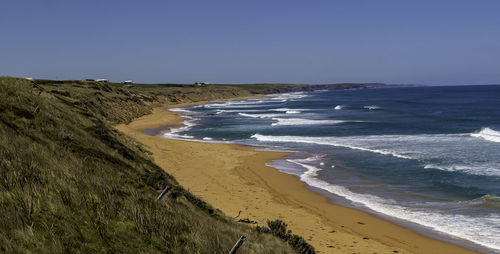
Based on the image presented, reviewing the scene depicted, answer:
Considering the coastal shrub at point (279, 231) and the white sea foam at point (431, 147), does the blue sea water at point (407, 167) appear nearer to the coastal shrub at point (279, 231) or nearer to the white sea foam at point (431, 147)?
the white sea foam at point (431, 147)

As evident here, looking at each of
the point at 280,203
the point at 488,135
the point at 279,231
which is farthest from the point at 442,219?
the point at 488,135

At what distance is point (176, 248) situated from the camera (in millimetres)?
5949

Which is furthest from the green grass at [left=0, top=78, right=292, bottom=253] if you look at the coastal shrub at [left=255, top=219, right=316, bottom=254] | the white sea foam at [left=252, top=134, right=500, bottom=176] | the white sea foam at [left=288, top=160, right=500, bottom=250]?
the white sea foam at [left=252, top=134, right=500, bottom=176]

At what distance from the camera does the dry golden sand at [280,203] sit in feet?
43.2

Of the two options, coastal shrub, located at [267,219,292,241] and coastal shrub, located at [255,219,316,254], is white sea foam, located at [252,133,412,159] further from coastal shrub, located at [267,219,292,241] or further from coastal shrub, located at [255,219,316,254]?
Result: coastal shrub, located at [255,219,316,254]

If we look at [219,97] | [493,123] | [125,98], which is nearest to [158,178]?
[493,123]

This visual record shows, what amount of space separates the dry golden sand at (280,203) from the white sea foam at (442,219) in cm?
108

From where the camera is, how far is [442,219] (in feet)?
50.5

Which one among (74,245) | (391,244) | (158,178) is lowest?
(391,244)

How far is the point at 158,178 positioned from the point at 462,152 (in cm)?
2495

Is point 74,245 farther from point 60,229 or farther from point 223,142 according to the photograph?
point 223,142

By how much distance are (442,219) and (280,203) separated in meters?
6.94

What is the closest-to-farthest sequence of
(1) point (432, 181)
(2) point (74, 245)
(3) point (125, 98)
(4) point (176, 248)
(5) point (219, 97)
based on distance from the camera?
1. (2) point (74, 245)
2. (4) point (176, 248)
3. (1) point (432, 181)
4. (3) point (125, 98)
5. (5) point (219, 97)

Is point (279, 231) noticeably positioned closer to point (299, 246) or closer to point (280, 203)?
point (299, 246)
